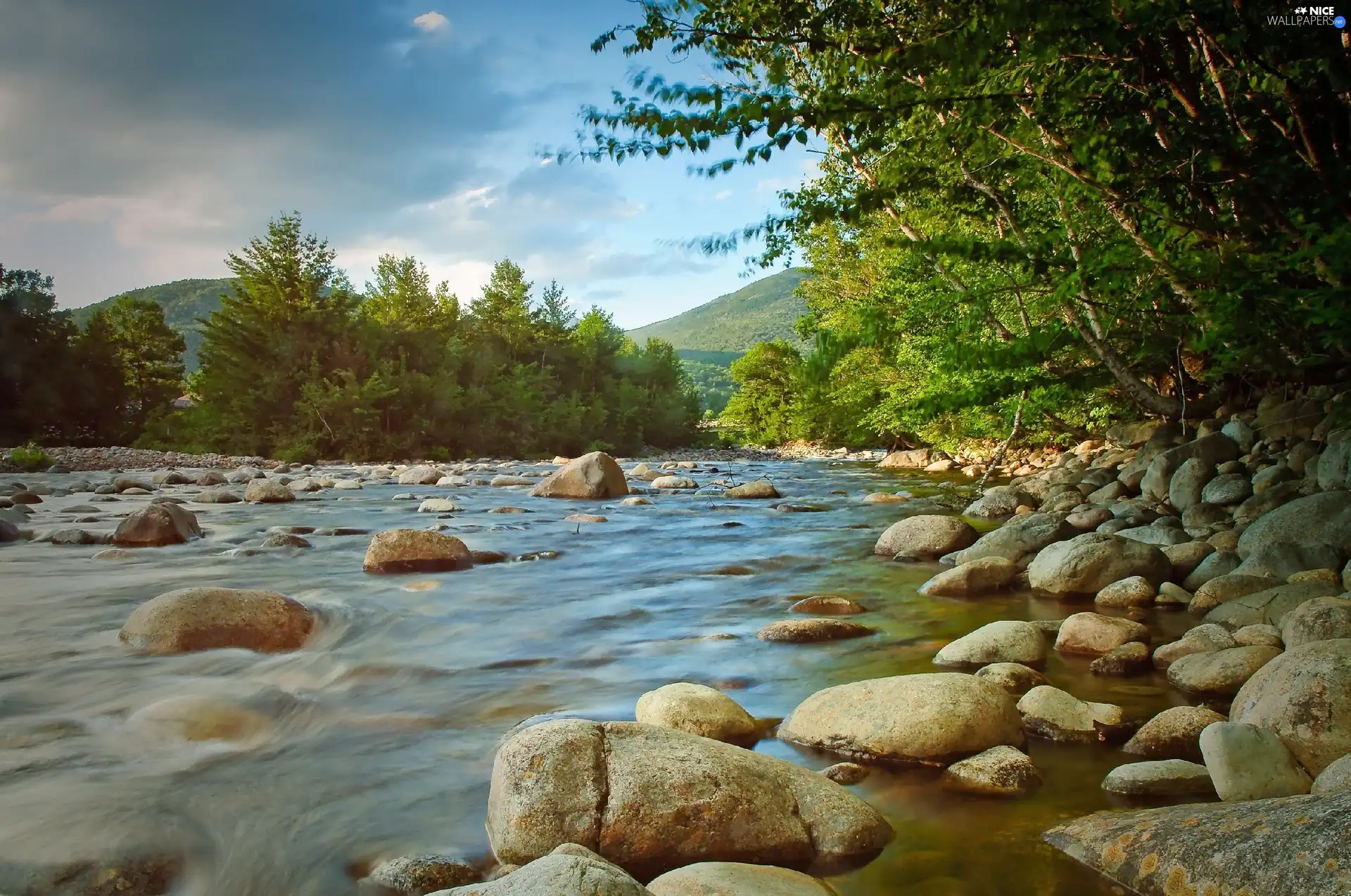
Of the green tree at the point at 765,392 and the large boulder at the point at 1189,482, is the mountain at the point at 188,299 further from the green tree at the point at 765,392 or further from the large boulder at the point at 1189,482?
the large boulder at the point at 1189,482

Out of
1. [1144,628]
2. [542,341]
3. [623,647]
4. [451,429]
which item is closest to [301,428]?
[451,429]

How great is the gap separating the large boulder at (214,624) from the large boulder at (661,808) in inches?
122

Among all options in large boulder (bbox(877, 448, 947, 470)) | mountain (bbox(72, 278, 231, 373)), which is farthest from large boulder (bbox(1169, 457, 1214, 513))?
mountain (bbox(72, 278, 231, 373))

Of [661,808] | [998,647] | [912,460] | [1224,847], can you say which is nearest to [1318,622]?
[998,647]

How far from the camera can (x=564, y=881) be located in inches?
74.4

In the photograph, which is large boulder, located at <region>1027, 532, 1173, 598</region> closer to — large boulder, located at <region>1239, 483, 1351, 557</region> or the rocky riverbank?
the rocky riverbank

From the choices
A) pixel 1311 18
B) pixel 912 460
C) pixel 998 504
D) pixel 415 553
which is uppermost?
pixel 1311 18

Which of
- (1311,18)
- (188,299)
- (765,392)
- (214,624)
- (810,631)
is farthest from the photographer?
(188,299)

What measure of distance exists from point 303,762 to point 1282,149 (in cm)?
691

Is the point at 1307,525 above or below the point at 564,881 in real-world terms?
below

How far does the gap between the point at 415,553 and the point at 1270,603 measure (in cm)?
706

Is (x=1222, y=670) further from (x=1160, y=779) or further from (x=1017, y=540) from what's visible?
(x=1017, y=540)

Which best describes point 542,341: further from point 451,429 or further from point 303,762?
point 303,762

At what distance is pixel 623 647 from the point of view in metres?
5.61
